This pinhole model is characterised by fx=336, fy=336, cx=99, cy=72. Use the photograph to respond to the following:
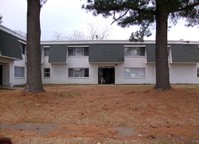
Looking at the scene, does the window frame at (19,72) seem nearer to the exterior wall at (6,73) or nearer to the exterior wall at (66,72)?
the exterior wall at (6,73)

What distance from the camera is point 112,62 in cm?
4044

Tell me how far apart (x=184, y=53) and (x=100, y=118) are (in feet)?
104

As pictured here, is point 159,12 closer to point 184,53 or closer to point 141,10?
point 141,10

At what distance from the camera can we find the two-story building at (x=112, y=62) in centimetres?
4066

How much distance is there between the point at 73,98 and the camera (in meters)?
15.2

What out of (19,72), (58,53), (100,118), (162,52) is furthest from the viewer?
(58,53)

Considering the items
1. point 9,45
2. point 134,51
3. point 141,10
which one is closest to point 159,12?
point 141,10

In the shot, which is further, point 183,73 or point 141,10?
point 183,73

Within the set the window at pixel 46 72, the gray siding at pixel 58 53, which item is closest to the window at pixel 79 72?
the gray siding at pixel 58 53

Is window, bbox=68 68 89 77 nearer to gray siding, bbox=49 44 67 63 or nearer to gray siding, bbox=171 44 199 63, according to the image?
gray siding, bbox=49 44 67 63

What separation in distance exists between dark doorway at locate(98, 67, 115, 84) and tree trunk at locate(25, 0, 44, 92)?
26.5 m

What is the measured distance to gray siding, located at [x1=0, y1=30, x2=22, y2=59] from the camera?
28430 millimetres

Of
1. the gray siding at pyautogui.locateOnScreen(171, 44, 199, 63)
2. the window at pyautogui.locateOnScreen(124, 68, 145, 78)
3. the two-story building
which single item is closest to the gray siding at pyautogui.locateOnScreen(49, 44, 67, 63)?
the two-story building

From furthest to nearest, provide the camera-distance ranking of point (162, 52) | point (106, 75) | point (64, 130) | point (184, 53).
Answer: point (106, 75) → point (184, 53) → point (162, 52) → point (64, 130)
